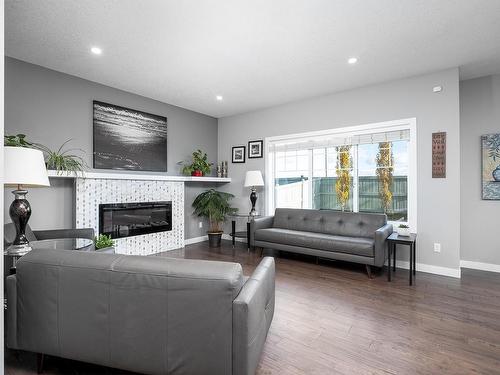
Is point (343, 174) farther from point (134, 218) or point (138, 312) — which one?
point (138, 312)

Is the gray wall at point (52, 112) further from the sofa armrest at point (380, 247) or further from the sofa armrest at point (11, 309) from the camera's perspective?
the sofa armrest at point (380, 247)

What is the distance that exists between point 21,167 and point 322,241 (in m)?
3.43

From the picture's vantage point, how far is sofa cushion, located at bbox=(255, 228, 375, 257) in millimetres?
3460

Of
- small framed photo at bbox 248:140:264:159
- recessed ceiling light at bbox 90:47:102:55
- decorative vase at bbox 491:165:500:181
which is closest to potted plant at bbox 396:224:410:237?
decorative vase at bbox 491:165:500:181

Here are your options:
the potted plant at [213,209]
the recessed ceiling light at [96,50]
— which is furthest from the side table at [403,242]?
the recessed ceiling light at [96,50]

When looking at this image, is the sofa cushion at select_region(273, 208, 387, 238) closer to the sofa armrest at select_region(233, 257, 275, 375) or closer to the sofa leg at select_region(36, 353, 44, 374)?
the sofa armrest at select_region(233, 257, 275, 375)

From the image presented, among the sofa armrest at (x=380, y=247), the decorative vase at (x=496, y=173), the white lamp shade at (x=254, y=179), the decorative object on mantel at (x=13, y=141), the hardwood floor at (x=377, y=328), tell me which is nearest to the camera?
the hardwood floor at (x=377, y=328)

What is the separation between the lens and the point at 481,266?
3762mm

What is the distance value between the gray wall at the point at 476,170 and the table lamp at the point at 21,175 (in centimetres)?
513

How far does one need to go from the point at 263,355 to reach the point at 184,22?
9.59 ft

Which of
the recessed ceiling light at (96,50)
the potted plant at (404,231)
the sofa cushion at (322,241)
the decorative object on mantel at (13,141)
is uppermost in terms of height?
the recessed ceiling light at (96,50)

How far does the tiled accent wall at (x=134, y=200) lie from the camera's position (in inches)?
147

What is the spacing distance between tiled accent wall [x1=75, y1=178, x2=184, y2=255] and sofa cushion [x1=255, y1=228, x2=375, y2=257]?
5.29 ft

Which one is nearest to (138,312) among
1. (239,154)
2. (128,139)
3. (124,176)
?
(124,176)
